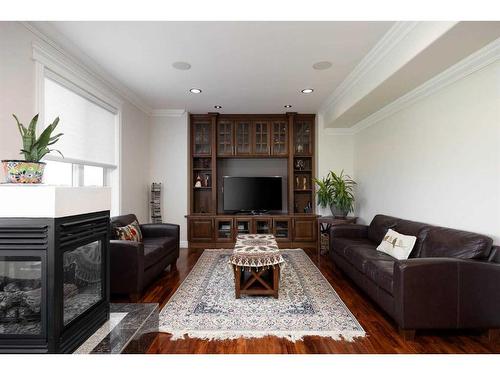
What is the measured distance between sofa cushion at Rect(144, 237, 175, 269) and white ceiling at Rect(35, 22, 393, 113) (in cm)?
226

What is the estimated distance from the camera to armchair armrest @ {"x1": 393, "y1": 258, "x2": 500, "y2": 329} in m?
2.02

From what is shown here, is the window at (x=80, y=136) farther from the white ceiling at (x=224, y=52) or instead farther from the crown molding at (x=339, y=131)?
the crown molding at (x=339, y=131)

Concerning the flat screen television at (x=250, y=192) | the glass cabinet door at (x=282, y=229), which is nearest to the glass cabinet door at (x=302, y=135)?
the flat screen television at (x=250, y=192)

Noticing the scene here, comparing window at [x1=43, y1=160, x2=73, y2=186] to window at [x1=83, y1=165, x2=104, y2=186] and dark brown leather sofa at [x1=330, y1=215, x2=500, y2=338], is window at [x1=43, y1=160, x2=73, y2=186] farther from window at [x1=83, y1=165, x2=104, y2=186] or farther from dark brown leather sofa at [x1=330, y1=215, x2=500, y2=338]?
dark brown leather sofa at [x1=330, y1=215, x2=500, y2=338]

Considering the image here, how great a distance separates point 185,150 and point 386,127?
3.67 metres

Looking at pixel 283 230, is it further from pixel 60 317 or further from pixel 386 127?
pixel 60 317

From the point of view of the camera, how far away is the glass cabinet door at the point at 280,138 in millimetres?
5605

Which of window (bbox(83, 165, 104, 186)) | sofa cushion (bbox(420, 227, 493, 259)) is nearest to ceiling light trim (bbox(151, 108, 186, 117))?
window (bbox(83, 165, 104, 186))

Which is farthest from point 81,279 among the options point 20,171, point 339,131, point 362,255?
point 339,131

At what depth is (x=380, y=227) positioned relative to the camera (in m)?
3.71

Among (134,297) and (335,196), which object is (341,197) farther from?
(134,297)

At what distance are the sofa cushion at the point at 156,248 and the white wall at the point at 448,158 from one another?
3.26 metres

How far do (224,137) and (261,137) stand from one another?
783 millimetres

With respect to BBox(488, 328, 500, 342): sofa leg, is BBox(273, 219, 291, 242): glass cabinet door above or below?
above
